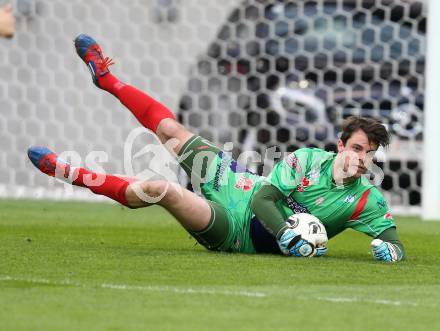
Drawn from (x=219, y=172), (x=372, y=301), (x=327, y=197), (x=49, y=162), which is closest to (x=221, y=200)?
(x=219, y=172)

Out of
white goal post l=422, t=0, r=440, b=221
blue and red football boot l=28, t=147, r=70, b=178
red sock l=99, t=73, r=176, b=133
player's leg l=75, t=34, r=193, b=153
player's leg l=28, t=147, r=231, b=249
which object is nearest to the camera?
player's leg l=28, t=147, r=231, b=249

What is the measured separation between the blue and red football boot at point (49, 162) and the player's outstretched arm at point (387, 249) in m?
1.56

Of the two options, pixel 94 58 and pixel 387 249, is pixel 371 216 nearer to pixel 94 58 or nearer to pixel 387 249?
pixel 387 249

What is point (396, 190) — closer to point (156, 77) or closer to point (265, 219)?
point (156, 77)

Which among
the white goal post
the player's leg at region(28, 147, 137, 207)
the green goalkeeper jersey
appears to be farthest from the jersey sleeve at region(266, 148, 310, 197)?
the white goal post

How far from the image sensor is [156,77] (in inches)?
437

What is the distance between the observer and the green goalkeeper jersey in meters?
6.02

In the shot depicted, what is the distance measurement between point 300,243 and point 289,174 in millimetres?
388

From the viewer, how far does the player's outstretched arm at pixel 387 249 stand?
5836 mm

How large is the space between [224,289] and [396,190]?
6.03 meters

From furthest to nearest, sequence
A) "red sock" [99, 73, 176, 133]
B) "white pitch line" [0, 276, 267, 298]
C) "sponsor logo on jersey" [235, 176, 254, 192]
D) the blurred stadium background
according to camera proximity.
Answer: the blurred stadium background
"red sock" [99, 73, 176, 133]
"sponsor logo on jersey" [235, 176, 254, 192]
"white pitch line" [0, 276, 267, 298]

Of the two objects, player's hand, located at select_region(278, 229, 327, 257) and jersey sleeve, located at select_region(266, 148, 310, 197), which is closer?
player's hand, located at select_region(278, 229, 327, 257)

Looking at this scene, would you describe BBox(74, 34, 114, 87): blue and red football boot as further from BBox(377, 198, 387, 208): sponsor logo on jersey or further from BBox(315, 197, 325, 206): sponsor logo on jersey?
BBox(377, 198, 387, 208): sponsor logo on jersey

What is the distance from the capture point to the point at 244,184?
6.30 m
